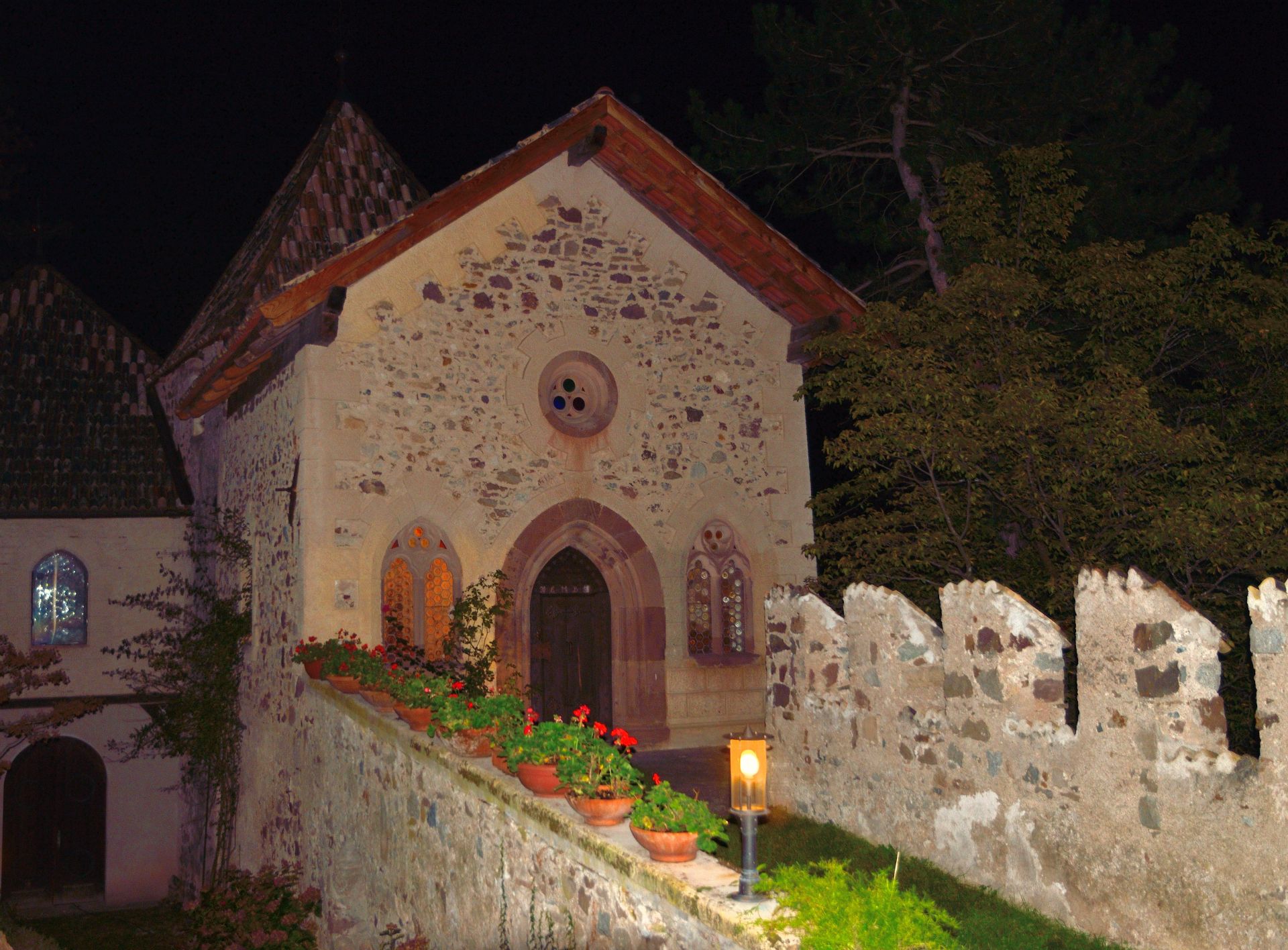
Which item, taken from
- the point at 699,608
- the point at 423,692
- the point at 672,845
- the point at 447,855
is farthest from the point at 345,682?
the point at 672,845

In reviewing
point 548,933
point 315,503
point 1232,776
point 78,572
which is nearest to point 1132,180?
point 315,503

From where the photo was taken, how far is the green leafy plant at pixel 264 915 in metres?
9.46

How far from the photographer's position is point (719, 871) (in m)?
4.51

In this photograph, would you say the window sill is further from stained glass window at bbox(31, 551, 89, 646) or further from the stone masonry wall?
stained glass window at bbox(31, 551, 89, 646)

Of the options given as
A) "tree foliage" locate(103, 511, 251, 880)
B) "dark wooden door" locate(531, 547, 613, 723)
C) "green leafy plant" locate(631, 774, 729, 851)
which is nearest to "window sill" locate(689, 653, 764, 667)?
"dark wooden door" locate(531, 547, 613, 723)

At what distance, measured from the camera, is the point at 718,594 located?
38.4 feet

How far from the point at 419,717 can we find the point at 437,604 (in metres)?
3.22

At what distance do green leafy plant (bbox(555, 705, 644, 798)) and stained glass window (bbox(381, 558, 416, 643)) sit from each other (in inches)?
198

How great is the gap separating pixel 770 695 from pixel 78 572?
10786mm

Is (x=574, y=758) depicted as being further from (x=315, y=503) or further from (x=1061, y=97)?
(x=1061, y=97)

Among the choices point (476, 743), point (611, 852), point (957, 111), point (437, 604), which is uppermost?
point (957, 111)

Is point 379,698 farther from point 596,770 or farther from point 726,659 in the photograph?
point 726,659

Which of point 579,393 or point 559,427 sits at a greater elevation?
point 579,393

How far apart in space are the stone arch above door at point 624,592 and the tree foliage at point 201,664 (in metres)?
3.40
